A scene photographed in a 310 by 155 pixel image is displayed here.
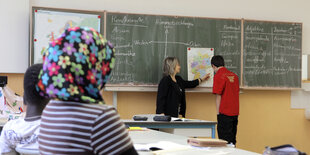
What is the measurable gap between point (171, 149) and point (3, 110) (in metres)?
2.59

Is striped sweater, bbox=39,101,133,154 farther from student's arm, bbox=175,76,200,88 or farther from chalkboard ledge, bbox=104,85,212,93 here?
student's arm, bbox=175,76,200,88

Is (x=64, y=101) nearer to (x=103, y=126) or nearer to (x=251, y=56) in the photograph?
(x=103, y=126)

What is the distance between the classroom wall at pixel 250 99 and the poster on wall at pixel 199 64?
36 cm

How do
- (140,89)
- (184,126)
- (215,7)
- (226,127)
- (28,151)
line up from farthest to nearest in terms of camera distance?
(215,7) → (140,89) → (226,127) → (184,126) → (28,151)

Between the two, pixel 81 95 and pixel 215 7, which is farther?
pixel 215 7

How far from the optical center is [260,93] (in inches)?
253

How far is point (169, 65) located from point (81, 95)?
4.36m

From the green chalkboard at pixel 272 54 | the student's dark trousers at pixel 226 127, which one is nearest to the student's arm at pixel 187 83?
the student's dark trousers at pixel 226 127

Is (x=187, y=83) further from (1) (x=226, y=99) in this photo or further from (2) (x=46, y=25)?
(2) (x=46, y=25)

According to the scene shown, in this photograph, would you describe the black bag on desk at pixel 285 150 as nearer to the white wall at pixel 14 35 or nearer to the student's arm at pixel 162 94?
the student's arm at pixel 162 94

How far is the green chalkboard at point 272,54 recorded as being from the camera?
20.2ft

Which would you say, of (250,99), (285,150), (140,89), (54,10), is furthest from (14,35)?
(285,150)

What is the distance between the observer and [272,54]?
6.27 m

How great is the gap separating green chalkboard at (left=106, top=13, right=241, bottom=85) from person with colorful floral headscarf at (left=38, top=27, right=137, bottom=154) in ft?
14.6
